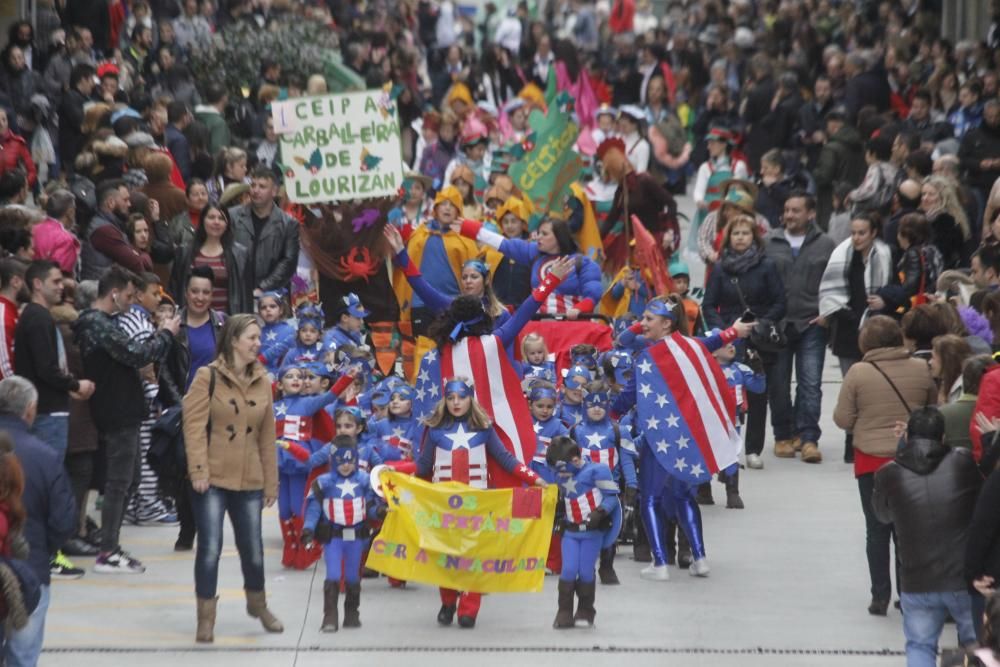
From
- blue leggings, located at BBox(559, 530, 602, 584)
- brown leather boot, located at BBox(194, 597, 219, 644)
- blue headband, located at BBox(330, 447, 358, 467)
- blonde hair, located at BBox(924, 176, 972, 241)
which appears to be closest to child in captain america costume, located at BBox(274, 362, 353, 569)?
blue headband, located at BBox(330, 447, 358, 467)

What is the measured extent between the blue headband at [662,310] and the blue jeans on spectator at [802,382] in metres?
3.45

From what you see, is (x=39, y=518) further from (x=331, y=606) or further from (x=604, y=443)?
(x=604, y=443)

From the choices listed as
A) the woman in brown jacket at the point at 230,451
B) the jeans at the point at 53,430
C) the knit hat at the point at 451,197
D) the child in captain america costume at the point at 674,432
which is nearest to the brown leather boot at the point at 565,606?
the child in captain america costume at the point at 674,432

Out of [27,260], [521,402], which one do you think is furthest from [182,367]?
[521,402]

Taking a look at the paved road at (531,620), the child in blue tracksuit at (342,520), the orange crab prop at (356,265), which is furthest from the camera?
the orange crab prop at (356,265)

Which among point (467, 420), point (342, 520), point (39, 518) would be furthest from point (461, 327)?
point (39, 518)

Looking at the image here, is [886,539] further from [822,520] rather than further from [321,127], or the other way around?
[321,127]

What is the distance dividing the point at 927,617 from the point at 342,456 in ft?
11.6

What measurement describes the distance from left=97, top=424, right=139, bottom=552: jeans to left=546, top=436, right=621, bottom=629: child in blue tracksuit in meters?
2.82

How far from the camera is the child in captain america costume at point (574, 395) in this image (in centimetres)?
1284

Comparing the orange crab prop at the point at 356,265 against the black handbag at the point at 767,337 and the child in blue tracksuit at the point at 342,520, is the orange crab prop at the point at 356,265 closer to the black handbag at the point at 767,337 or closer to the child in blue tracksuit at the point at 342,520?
the black handbag at the point at 767,337

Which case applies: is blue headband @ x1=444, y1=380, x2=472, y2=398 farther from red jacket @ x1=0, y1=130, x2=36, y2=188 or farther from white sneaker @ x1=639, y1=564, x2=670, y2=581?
red jacket @ x1=0, y1=130, x2=36, y2=188

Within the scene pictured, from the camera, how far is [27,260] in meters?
13.5

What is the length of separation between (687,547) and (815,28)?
1716 centimetres
